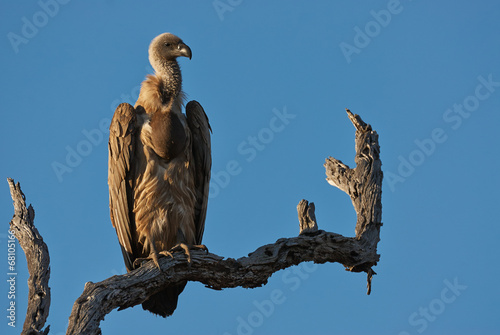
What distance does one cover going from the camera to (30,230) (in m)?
5.76

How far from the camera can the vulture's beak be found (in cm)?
801

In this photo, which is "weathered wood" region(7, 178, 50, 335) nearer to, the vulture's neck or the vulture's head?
the vulture's neck

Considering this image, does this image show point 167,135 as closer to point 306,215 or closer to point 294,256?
point 306,215

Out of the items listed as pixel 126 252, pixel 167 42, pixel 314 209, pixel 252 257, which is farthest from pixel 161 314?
pixel 167 42

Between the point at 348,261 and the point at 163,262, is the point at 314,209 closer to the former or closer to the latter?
the point at 348,261

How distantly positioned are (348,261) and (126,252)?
8.21 ft

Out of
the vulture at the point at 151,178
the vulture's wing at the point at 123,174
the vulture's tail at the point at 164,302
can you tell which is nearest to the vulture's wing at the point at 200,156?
the vulture at the point at 151,178

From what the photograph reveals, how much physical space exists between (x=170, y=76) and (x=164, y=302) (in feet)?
8.47

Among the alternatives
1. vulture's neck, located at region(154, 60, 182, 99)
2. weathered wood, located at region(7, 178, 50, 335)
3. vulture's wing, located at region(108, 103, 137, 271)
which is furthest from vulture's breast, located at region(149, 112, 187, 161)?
weathered wood, located at region(7, 178, 50, 335)

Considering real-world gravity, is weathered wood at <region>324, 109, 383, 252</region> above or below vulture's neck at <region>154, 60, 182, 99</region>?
below

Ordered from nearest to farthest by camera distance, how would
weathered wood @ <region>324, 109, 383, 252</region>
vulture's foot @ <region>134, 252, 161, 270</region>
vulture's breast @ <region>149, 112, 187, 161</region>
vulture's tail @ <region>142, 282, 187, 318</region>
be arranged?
vulture's foot @ <region>134, 252, 161, 270</region> → weathered wood @ <region>324, 109, 383, 252</region> → vulture's tail @ <region>142, 282, 187, 318</region> → vulture's breast @ <region>149, 112, 187, 161</region>

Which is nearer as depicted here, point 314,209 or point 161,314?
point 314,209

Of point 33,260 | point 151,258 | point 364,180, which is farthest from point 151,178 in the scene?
point 364,180

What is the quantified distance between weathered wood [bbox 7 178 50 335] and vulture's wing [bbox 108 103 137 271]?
166cm
